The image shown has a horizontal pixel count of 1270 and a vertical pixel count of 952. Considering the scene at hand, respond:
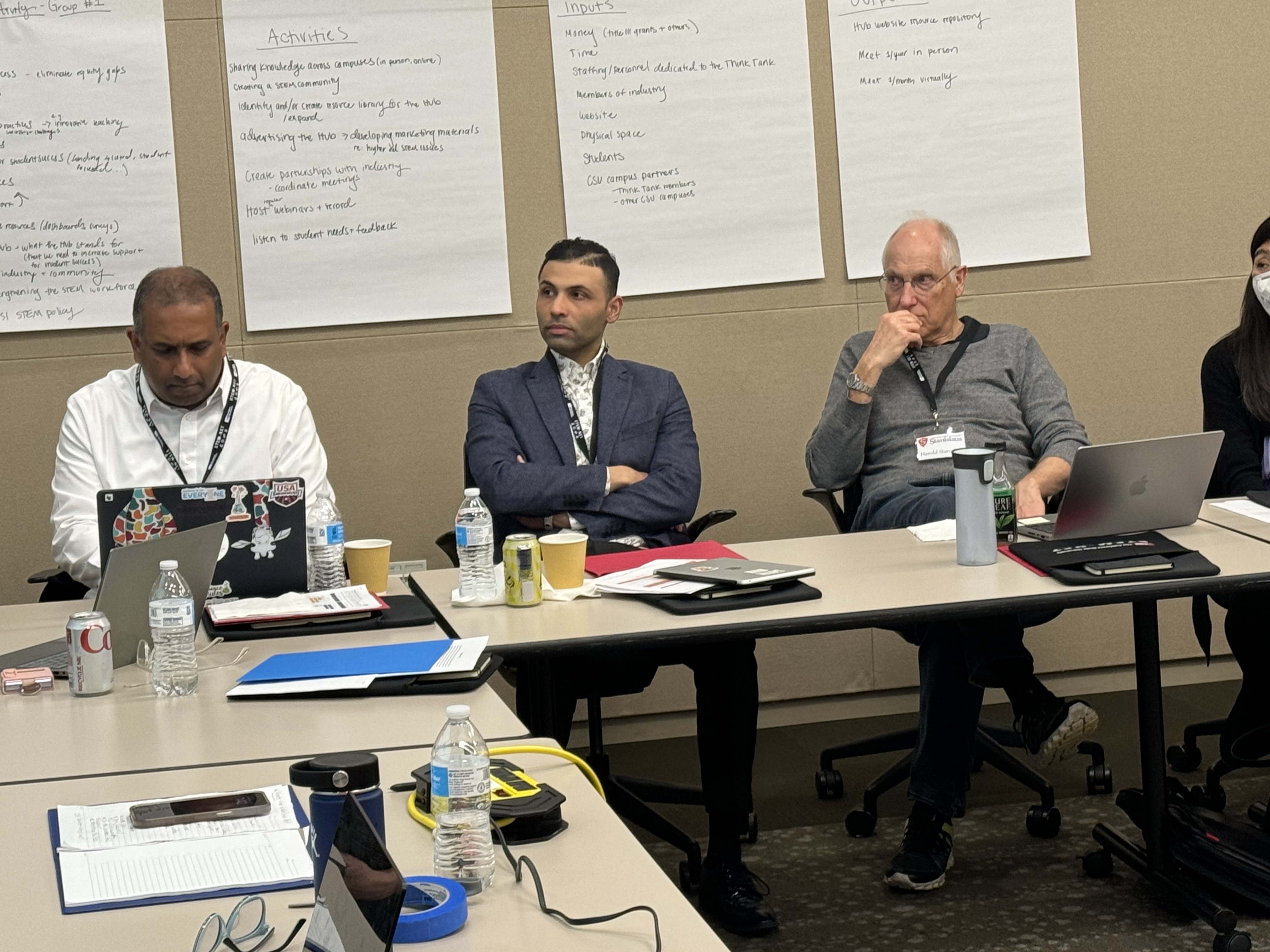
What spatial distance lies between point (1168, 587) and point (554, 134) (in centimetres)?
246

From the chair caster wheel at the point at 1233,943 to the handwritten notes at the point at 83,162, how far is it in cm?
327

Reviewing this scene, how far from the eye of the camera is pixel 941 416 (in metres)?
3.78

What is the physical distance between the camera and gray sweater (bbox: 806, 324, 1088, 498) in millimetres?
3719

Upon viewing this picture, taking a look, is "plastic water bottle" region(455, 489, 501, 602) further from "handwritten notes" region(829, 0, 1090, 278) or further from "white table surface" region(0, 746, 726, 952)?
"handwritten notes" region(829, 0, 1090, 278)

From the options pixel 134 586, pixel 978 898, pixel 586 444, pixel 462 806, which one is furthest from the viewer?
pixel 586 444

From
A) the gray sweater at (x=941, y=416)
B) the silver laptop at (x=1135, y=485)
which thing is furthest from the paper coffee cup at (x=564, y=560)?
the gray sweater at (x=941, y=416)

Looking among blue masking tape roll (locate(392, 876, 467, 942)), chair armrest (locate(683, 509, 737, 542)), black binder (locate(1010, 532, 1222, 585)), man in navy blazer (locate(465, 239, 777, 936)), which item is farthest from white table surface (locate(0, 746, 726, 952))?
chair armrest (locate(683, 509, 737, 542))

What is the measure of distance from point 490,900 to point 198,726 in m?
0.80

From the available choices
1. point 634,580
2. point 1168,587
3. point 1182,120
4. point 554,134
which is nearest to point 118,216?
point 554,134

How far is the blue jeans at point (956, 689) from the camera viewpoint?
3.14 m

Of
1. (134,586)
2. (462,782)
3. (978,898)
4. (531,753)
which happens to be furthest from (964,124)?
(462,782)

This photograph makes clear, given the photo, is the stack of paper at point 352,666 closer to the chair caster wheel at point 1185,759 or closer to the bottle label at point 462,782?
the bottle label at point 462,782

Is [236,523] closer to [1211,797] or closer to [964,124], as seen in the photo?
[1211,797]

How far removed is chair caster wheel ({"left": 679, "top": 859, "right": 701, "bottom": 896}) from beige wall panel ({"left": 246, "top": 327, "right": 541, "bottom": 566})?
144 cm
